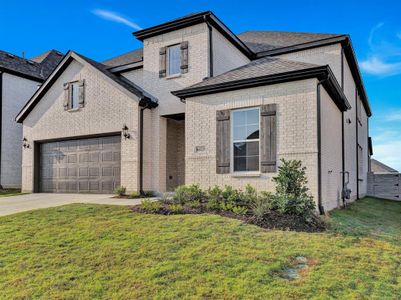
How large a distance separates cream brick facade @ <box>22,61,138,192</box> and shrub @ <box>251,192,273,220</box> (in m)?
5.90

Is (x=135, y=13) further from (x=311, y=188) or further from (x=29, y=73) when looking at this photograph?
(x=311, y=188)

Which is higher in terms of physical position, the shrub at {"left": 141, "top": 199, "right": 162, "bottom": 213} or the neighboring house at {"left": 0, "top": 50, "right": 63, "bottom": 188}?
the neighboring house at {"left": 0, "top": 50, "right": 63, "bottom": 188}

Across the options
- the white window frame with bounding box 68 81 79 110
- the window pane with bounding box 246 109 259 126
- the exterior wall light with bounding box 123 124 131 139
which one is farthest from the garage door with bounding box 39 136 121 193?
the window pane with bounding box 246 109 259 126

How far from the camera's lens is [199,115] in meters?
10.4

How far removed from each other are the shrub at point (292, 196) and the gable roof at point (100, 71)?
6.67 metres

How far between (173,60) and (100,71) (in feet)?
10.1

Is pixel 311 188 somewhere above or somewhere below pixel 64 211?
above

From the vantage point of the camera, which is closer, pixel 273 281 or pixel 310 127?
pixel 273 281

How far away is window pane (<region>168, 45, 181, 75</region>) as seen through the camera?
12713 mm

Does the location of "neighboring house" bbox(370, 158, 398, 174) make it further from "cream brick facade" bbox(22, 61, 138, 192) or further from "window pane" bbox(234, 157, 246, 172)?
"cream brick facade" bbox(22, 61, 138, 192)

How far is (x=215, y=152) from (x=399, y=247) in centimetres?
548

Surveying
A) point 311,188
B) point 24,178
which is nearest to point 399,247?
point 311,188

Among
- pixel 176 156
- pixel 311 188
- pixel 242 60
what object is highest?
pixel 242 60

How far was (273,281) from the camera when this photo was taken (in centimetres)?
401
